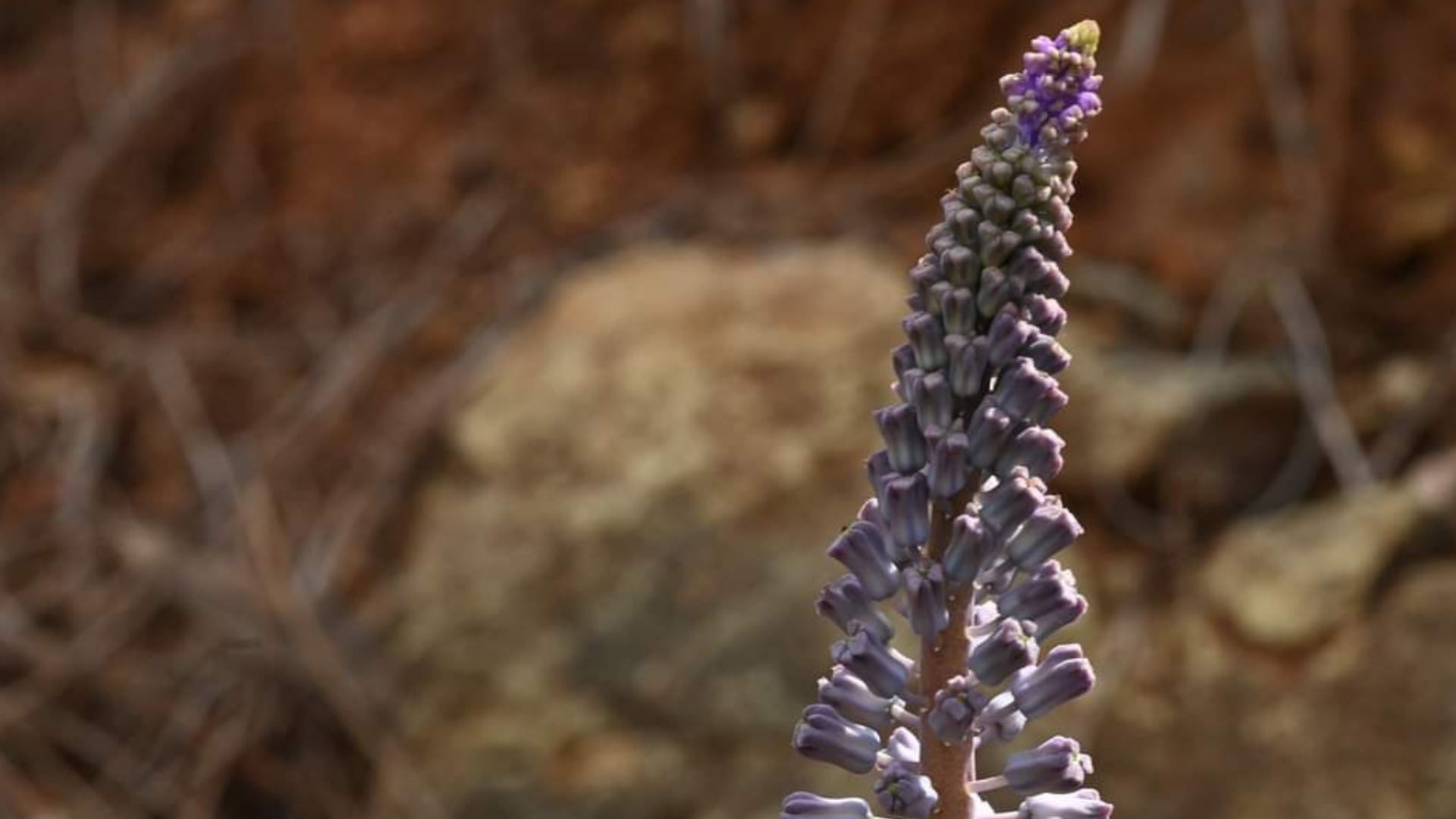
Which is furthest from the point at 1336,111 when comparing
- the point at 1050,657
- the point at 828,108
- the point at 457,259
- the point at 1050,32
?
the point at 1050,657

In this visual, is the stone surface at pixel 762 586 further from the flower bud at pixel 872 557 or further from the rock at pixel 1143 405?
the flower bud at pixel 872 557

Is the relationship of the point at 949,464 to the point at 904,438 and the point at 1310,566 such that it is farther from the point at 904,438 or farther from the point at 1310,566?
the point at 1310,566

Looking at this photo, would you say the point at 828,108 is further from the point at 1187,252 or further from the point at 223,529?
the point at 223,529

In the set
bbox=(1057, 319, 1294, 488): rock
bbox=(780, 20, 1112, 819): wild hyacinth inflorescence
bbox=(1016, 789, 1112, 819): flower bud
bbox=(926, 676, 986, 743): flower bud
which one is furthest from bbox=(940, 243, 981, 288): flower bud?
bbox=(1057, 319, 1294, 488): rock

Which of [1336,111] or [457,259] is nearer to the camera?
[1336,111]

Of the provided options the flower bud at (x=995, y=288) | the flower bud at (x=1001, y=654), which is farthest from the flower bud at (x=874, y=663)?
the flower bud at (x=995, y=288)

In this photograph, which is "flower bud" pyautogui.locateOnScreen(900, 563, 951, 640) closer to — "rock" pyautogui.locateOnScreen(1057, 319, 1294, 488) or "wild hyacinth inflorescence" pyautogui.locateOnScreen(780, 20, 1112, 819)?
"wild hyacinth inflorescence" pyautogui.locateOnScreen(780, 20, 1112, 819)

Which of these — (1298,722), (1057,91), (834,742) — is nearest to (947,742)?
(834,742)
